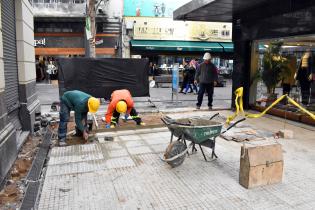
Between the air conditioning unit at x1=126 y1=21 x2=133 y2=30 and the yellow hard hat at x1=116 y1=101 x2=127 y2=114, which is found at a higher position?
the air conditioning unit at x1=126 y1=21 x2=133 y2=30

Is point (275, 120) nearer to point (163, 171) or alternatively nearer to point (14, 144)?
point (163, 171)

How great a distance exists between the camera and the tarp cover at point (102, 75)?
979 centimetres

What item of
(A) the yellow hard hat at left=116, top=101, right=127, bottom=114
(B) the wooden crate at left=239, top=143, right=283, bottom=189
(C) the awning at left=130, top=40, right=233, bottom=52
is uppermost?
(C) the awning at left=130, top=40, right=233, bottom=52

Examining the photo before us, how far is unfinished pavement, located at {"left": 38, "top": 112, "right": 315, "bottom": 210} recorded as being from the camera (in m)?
3.84

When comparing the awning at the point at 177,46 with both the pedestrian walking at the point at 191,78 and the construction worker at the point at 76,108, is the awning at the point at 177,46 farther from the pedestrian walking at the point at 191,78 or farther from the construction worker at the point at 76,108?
the construction worker at the point at 76,108

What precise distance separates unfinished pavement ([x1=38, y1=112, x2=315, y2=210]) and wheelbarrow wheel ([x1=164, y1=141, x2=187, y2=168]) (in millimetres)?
125

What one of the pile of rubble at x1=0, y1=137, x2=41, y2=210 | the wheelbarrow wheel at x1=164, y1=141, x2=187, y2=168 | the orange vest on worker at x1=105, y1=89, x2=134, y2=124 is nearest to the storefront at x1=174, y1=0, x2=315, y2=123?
the orange vest on worker at x1=105, y1=89, x2=134, y2=124

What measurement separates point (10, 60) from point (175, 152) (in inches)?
152

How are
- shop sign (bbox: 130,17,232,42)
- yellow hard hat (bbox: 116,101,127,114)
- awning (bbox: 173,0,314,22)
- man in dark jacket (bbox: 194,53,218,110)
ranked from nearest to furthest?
yellow hard hat (bbox: 116,101,127,114) → awning (bbox: 173,0,314,22) → man in dark jacket (bbox: 194,53,218,110) → shop sign (bbox: 130,17,232,42)

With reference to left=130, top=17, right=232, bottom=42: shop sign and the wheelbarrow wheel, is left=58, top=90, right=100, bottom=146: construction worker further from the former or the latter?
left=130, top=17, right=232, bottom=42: shop sign

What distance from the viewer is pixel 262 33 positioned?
30.1 feet

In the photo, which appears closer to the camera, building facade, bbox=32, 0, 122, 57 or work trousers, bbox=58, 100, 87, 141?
work trousers, bbox=58, 100, 87, 141

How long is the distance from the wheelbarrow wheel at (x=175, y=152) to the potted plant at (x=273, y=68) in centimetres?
577

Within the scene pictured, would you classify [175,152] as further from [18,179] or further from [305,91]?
[305,91]
